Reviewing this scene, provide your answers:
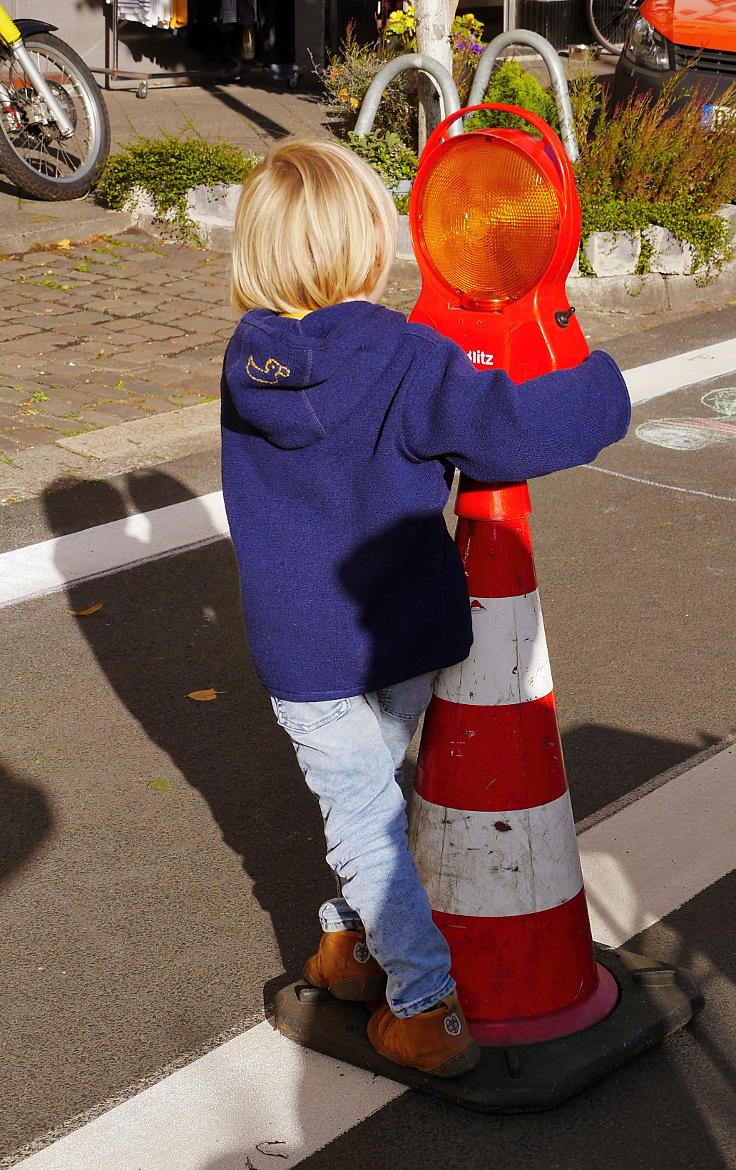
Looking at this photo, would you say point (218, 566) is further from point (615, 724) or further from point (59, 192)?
point (59, 192)

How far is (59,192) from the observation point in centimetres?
988

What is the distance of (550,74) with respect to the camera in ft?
29.4

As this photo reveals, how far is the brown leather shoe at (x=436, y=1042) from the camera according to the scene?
99.3 inches

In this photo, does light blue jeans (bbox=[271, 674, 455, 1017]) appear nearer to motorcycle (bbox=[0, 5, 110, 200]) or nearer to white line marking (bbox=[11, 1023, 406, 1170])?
white line marking (bbox=[11, 1023, 406, 1170])

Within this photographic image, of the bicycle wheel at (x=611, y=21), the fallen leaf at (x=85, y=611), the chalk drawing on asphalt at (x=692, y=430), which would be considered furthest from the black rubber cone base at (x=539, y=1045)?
the bicycle wheel at (x=611, y=21)

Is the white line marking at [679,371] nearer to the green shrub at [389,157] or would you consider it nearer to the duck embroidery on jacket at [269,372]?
the green shrub at [389,157]

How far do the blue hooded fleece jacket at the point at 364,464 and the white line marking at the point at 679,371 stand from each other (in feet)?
15.4

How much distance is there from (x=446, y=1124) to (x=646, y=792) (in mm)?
1349

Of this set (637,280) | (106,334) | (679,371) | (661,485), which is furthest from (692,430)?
(106,334)

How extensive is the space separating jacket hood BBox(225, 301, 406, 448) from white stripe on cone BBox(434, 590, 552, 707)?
1.76 feet

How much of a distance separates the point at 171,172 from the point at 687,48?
3.88m

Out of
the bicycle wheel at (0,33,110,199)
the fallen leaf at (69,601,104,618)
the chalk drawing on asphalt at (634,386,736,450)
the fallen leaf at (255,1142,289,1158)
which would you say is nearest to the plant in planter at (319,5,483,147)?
the bicycle wheel at (0,33,110,199)

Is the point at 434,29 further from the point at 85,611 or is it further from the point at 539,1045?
the point at 539,1045

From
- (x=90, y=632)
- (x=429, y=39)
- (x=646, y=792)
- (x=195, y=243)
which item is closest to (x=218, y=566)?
(x=90, y=632)
